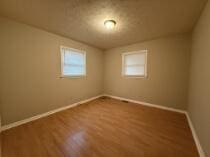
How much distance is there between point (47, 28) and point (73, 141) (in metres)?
2.74

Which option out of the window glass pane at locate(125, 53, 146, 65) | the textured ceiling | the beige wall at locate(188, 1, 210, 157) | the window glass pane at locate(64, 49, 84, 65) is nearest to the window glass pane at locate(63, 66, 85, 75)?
the window glass pane at locate(64, 49, 84, 65)

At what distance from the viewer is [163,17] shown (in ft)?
6.66

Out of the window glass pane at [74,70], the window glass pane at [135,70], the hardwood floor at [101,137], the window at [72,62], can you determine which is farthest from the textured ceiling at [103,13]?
the hardwood floor at [101,137]

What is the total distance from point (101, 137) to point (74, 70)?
2.46 meters

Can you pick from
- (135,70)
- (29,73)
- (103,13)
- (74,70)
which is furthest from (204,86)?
(29,73)

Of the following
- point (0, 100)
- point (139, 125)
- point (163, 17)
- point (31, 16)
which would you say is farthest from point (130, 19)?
point (0, 100)

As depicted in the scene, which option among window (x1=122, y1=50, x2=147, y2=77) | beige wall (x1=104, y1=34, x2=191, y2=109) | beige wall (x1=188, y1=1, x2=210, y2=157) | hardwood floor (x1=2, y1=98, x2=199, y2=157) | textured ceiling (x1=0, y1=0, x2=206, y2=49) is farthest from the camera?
window (x1=122, y1=50, x2=147, y2=77)

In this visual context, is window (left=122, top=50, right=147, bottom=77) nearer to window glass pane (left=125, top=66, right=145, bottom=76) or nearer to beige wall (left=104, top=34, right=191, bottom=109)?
window glass pane (left=125, top=66, right=145, bottom=76)

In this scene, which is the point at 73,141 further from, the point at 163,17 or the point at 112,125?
the point at 163,17

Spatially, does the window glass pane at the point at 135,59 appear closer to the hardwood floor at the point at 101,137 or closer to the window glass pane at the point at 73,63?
the window glass pane at the point at 73,63

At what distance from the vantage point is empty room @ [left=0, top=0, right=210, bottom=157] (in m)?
1.57

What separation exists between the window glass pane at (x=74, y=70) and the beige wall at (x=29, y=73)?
0.84 feet

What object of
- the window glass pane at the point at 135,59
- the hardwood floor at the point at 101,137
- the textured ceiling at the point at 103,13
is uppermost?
the textured ceiling at the point at 103,13

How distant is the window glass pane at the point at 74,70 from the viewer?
3271 millimetres
